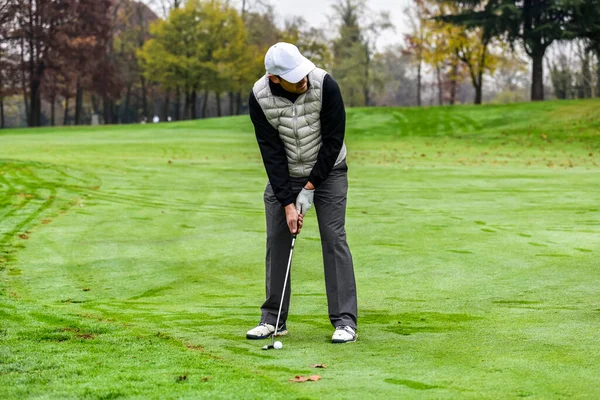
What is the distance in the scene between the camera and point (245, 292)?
342 inches

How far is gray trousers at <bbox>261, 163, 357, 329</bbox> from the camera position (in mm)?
6246

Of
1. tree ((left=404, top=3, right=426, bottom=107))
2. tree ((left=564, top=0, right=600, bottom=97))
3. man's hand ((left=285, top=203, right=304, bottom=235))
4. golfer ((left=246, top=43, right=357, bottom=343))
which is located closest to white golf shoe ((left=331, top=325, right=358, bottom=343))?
golfer ((left=246, top=43, right=357, bottom=343))

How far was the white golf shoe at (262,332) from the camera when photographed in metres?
6.20

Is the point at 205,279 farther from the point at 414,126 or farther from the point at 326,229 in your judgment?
the point at 414,126

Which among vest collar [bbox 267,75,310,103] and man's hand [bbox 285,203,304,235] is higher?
vest collar [bbox 267,75,310,103]

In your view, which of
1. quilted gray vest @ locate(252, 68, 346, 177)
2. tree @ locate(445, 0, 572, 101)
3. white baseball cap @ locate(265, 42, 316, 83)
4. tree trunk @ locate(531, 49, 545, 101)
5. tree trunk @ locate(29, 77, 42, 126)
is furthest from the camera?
tree trunk @ locate(29, 77, 42, 126)

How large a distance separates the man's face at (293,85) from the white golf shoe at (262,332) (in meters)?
1.76

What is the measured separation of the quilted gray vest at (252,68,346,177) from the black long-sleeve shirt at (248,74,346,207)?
4 cm

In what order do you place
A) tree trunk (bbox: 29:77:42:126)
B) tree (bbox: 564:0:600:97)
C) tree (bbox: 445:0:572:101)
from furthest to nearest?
tree trunk (bbox: 29:77:42:126) → tree (bbox: 445:0:572:101) → tree (bbox: 564:0:600:97)

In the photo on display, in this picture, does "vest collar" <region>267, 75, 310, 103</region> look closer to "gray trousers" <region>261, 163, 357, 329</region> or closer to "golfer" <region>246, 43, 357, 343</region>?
"golfer" <region>246, 43, 357, 343</region>

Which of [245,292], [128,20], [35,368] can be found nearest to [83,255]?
[245,292]

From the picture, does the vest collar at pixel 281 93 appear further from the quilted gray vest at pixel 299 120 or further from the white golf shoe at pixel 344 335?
the white golf shoe at pixel 344 335

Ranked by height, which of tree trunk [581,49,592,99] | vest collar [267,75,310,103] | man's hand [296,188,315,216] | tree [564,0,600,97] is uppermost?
tree [564,0,600,97]

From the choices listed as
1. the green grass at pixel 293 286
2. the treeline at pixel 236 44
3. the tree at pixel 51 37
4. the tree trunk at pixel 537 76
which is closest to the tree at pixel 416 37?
the treeline at pixel 236 44
